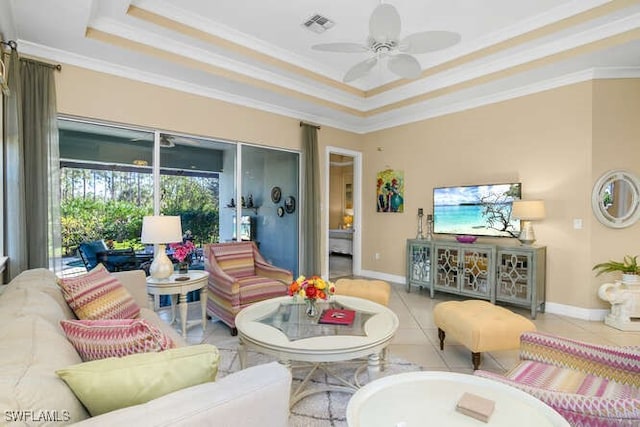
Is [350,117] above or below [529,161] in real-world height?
above

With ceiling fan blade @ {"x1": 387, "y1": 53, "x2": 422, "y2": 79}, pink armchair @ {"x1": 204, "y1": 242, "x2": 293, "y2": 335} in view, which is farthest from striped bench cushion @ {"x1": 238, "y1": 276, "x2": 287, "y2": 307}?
ceiling fan blade @ {"x1": 387, "y1": 53, "x2": 422, "y2": 79}

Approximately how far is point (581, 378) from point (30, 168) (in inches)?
179

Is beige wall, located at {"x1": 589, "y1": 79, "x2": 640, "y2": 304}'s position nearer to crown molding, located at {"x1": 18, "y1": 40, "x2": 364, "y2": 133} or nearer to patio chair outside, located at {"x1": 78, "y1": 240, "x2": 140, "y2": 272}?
crown molding, located at {"x1": 18, "y1": 40, "x2": 364, "y2": 133}

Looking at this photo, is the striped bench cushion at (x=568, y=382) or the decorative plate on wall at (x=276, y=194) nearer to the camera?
the striped bench cushion at (x=568, y=382)

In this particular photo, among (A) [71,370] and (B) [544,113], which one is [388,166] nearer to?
(B) [544,113]

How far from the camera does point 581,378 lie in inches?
65.6

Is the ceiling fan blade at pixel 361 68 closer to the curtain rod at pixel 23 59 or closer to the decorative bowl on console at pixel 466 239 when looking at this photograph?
the decorative bowl on console at pixel 466 239

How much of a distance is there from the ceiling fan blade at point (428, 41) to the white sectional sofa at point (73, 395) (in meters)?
2.61

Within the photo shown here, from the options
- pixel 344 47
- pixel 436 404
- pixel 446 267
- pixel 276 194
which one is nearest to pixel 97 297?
pixel 436 404

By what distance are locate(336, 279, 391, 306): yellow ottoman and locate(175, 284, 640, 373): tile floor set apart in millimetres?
418

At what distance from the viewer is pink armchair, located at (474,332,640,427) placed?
122 cm

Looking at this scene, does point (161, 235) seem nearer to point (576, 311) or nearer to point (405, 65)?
point (405, 65)

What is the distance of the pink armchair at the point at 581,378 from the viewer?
1223 mm

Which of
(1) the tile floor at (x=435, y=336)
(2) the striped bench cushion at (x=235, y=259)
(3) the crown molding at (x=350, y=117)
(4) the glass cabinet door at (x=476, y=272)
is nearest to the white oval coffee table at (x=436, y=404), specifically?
(1) the tile floor at (x=435, y=336)
